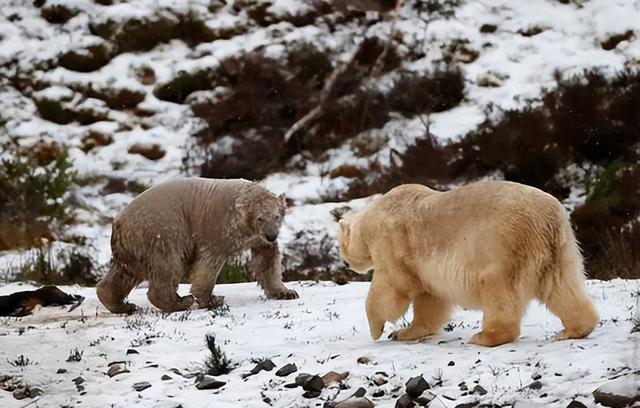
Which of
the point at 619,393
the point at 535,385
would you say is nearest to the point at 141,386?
the point at 535,385

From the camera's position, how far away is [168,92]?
1862cm

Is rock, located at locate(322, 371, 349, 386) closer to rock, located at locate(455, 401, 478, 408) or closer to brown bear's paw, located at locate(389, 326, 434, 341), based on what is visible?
rock, located at locate(455, 401, 478, 408)

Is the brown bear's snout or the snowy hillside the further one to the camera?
the snowy hillside

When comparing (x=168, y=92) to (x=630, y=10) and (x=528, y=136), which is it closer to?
(x=528, y=136)

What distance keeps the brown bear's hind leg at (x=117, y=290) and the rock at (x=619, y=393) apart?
5095 mm

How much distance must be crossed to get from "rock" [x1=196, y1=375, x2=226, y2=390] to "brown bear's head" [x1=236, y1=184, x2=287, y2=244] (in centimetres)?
318

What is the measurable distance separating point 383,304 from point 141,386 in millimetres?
1556

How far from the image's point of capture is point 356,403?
4.21m

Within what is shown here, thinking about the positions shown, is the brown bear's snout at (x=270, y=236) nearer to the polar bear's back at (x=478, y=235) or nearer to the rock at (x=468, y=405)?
the polar bear's back at (x=478, y=235)

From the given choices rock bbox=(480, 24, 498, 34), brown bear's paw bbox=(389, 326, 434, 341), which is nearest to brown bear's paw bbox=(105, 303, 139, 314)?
brown bear's paw bbox=(389, 326, 434, 341)

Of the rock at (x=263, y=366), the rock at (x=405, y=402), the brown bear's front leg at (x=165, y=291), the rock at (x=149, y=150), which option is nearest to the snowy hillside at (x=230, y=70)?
the rock at (x=149, y=150)

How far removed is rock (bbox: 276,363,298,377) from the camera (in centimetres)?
487

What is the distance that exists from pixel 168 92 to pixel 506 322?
48.6 ft

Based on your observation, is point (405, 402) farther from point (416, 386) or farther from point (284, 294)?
point (284, 294)
